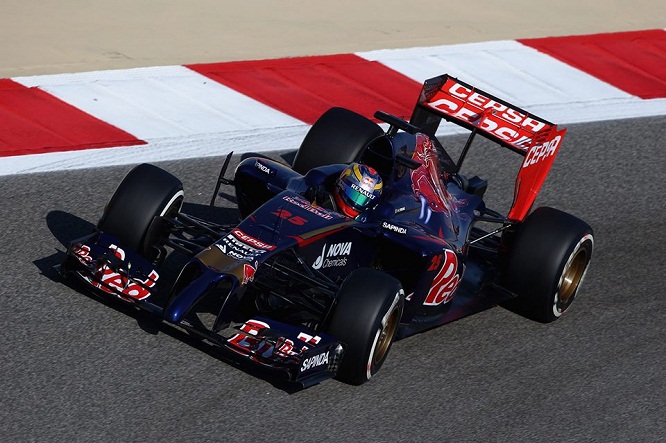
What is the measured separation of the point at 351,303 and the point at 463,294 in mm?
1403

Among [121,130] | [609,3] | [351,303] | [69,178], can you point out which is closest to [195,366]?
[351,303]

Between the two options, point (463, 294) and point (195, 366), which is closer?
point (195, 366)

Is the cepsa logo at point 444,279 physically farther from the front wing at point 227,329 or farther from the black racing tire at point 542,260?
the front wing at point 227,329

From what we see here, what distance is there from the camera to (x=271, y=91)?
1020 cm

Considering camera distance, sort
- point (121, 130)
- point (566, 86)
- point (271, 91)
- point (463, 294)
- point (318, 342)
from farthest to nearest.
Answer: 1. point (566, 86)
2. point (271, 91)
3. point (121, 130)
4. point (463, 294)
5. point (318, 342)

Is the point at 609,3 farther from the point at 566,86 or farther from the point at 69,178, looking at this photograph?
the point at 69,178

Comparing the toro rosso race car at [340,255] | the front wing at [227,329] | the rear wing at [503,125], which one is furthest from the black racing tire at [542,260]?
the front wing at [227,329]

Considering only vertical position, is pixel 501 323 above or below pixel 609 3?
below

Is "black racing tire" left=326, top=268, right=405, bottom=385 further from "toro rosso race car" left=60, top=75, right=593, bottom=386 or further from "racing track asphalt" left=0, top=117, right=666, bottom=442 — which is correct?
"racing track asphalt" left=0, top=117, right=666, bottom=442

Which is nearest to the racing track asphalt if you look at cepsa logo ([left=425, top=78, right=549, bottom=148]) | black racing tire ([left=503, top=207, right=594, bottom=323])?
black racing tire ([left=503, top=207, right=594, bottom=323])

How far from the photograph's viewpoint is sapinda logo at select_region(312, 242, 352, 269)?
675 centimetres

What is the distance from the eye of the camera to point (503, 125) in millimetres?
8258

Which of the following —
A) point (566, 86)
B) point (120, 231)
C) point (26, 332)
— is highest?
point (566, 86)

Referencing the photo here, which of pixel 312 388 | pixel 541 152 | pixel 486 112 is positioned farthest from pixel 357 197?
pixel 486 112
